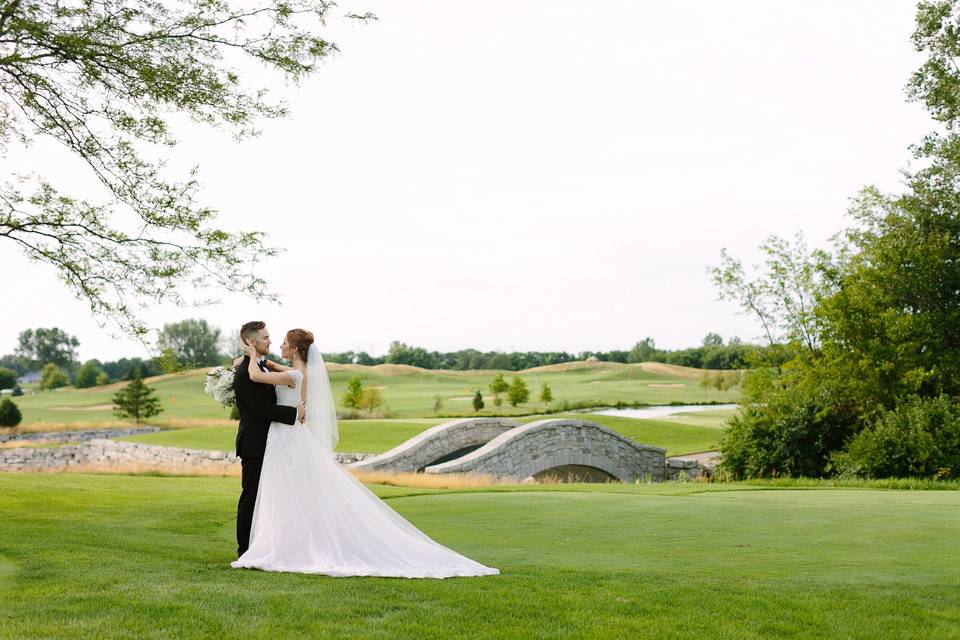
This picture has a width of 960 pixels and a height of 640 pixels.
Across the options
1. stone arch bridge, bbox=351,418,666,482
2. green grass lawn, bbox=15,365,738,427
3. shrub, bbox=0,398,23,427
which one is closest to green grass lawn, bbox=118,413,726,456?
stone arch bridge, bbox=351,418,666,482

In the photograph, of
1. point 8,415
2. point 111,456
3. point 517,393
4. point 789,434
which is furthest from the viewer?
point 517,393

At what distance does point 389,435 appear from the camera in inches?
1475

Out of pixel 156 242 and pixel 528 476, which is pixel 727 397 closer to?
pixel 528 476

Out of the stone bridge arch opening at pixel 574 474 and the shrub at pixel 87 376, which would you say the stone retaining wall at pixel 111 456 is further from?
the shrub at pixel 87 376

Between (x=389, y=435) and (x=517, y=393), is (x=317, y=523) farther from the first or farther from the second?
(x=517, y=393)

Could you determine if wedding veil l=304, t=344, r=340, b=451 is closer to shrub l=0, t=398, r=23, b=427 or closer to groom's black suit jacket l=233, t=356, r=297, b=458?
groom's black suit jacket l=233, t=356, r=297, b=458

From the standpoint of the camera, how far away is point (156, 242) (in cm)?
1295

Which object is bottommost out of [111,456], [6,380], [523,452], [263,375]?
[111,456]

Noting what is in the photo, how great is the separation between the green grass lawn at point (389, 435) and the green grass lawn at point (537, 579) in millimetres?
23112

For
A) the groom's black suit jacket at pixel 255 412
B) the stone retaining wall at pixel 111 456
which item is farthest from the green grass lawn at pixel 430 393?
the groom's black suit jacket at pixel 255 412

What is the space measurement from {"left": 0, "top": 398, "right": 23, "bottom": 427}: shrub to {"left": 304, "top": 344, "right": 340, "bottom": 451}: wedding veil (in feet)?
135

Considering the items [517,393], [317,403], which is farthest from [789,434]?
[517,393]

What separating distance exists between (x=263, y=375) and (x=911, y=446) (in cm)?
2109

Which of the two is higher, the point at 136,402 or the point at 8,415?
the point at 136,402
